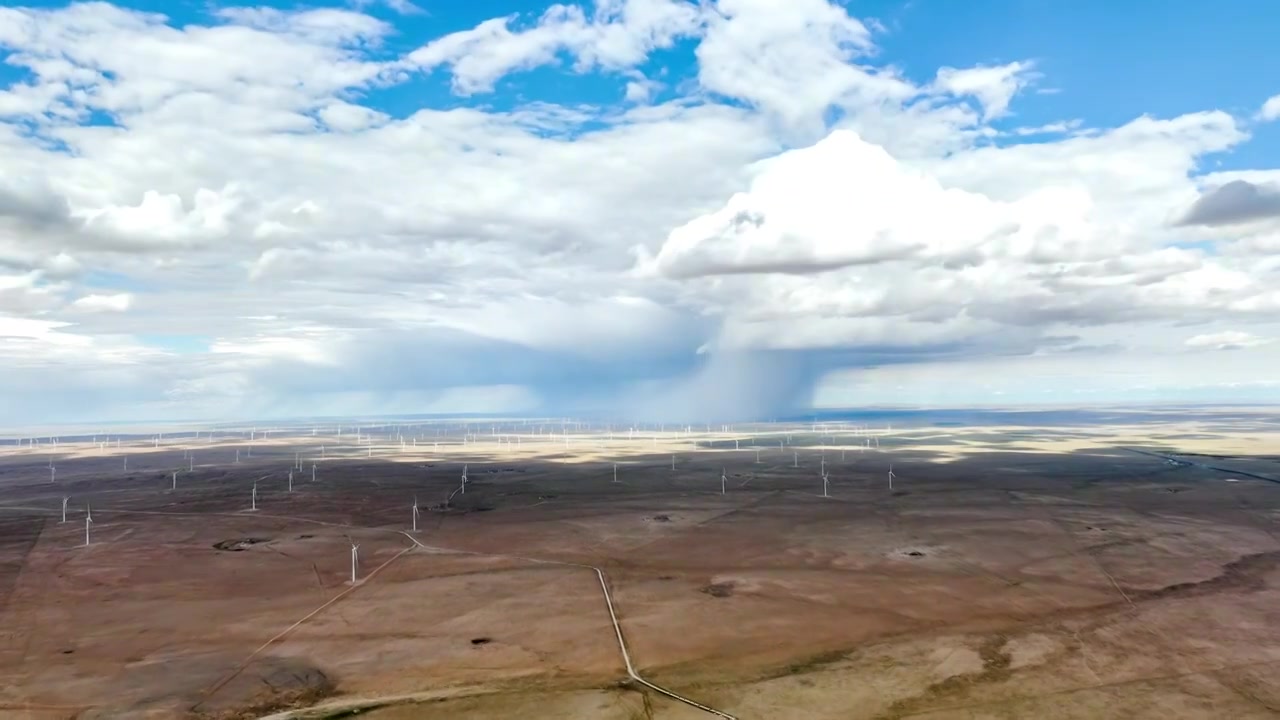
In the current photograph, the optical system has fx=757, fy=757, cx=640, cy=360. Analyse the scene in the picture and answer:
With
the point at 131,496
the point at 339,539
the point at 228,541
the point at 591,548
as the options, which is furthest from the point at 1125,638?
the point at 131,496

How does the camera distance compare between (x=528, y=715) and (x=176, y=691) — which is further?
(x=176, y=691)

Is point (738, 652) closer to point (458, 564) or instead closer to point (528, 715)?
point (528, 715)

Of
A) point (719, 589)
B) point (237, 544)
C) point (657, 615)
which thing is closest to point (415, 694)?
point (657, 615)

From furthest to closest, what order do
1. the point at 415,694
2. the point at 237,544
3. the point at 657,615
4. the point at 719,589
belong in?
the point at 237,544
the point at 719,589
the point at 657,615
the point at 415,694

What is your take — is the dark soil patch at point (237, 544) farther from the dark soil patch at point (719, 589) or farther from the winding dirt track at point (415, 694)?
the dark soil patch at point (719, 589)

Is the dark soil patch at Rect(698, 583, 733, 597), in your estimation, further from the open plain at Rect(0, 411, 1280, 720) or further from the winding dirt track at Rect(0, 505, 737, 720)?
the winding dirt track at Rect(0, 505, 737, 720)

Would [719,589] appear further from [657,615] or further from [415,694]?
[415,694]

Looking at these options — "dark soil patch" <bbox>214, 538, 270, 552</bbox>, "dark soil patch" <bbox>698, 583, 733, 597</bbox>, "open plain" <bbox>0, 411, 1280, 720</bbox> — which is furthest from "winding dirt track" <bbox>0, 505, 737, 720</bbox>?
"dark soil patch" <bbox>214, 538, 270, 552</bbox>

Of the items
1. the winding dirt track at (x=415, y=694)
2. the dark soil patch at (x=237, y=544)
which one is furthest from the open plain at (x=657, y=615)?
the dark soil patch at (x=237, y=544)
